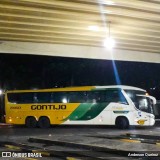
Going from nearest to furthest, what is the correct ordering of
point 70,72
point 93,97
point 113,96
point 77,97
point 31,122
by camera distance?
point 113,96 → point 93,97 → point 77,97 → point 31,122 → point 70,72

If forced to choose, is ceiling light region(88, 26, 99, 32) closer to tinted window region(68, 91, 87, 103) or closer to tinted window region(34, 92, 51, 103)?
tinted window region(68, 91, 87, 103)

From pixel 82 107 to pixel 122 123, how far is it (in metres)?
2.68

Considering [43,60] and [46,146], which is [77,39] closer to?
[46,146]

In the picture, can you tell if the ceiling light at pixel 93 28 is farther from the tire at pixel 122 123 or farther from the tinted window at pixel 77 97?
the tinted window at pixel 77 97

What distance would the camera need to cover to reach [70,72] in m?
36.9

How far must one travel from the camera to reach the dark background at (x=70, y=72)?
119 feet

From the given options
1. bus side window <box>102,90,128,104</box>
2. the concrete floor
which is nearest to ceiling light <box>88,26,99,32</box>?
the concrete floor

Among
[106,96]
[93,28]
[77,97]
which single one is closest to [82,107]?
[77,97]

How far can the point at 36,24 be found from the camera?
10828mm

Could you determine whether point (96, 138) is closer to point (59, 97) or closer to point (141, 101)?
point (141, 101)

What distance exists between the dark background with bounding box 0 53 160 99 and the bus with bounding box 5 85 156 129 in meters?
14.5

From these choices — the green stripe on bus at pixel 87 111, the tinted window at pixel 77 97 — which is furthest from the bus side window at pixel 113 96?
the tinted window at pixel 77 97

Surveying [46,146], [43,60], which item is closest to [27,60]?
[43,60]

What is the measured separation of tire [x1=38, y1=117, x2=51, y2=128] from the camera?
69.5 feet
